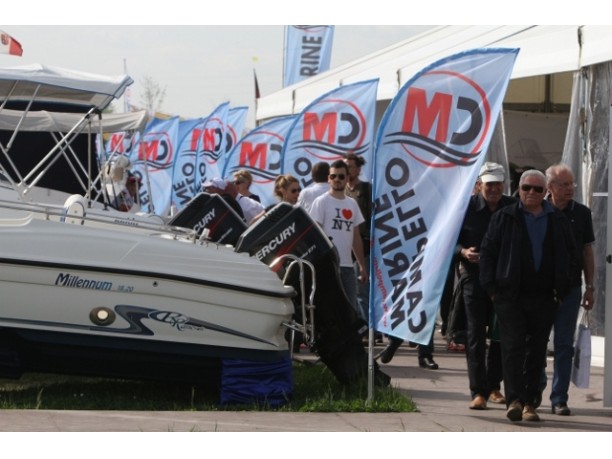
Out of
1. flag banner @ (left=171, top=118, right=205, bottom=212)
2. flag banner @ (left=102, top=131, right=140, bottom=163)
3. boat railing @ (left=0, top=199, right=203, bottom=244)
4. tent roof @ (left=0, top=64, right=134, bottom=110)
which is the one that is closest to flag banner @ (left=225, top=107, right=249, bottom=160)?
flag banner @ (left=171, top=118, right=205, bottom=212)

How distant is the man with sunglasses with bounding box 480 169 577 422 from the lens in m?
8.60

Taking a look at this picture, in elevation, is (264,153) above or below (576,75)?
below

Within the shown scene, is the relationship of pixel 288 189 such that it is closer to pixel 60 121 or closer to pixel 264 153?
pixel 60 121

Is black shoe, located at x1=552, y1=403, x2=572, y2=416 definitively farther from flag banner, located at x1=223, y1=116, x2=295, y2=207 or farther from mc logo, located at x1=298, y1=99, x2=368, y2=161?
flag banner, located at x1=223, y1=116, x2=295, y2=207

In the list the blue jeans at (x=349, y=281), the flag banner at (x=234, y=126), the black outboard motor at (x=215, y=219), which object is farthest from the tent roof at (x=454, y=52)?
the black outboard motor at (x=215, y=219)

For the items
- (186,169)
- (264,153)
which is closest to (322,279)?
(264,153)

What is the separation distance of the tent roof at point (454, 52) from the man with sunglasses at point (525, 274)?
3.33 m

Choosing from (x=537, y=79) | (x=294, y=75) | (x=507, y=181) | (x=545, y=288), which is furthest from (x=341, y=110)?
(x=294, y=75)

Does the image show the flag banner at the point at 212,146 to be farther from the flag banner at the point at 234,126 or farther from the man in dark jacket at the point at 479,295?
the man in dark jacket at the point at 479,295

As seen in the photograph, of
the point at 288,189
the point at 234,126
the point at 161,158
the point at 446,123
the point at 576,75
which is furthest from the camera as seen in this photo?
the point at 161,158

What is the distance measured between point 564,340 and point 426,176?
5.24ft

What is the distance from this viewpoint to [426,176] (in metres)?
8.99

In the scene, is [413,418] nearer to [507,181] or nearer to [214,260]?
[214,260]

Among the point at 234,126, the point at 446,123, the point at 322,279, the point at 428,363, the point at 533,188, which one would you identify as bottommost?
the point at 428,363
